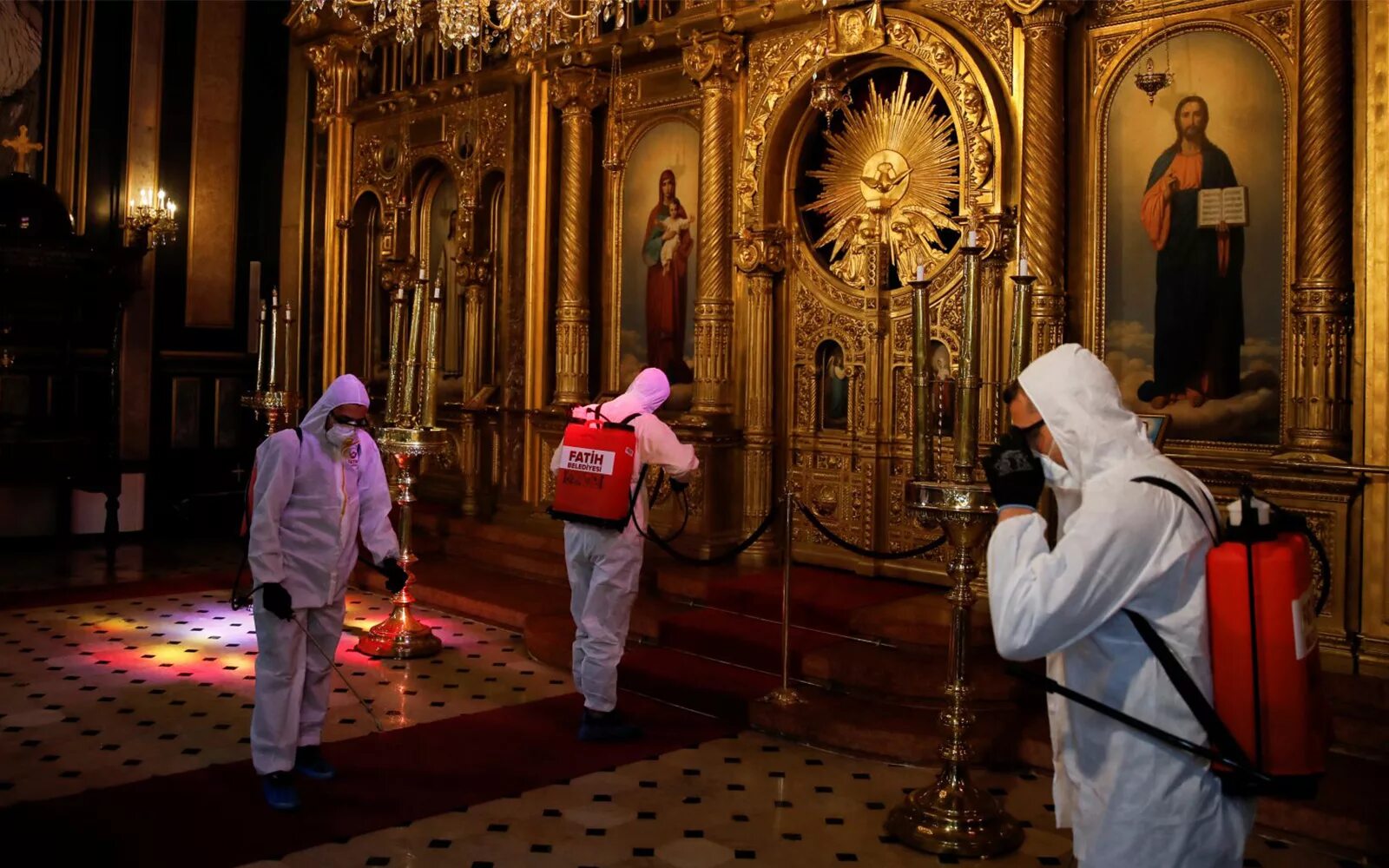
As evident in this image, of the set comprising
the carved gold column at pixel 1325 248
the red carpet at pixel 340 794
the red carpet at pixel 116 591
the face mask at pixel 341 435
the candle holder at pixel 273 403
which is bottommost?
the red carpet at pixel 340 794

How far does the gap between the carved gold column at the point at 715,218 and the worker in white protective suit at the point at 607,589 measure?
303cm

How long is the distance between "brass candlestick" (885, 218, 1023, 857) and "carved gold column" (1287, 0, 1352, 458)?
106 inches

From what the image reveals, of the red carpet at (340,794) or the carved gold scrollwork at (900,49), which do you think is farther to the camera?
the carved gold scrollwork at (900,49)

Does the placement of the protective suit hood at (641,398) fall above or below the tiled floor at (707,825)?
above

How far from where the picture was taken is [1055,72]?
25.0 ft

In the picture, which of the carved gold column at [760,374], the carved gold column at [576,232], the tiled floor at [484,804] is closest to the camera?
the tiled floor at [484,804]

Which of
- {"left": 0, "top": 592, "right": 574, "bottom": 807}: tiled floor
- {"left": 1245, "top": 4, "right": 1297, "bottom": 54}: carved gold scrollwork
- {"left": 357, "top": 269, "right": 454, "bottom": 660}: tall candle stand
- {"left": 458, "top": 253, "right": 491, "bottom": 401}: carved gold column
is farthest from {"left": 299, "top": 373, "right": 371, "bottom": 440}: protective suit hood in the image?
{"left": 458, "top": 253, "right": 491, "bottom": 401}: carved gold column

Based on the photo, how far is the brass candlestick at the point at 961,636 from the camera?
15.3ft

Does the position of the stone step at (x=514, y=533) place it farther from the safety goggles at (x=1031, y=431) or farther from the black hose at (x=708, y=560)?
the safety goggles at (x=1031, y=431)

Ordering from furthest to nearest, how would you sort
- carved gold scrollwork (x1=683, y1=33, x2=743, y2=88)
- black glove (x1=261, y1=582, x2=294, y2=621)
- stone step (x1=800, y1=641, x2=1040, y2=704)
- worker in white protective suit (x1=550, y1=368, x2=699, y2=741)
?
carved gold scrollwork (x1=683, y1=33, x2=743, y2=88) → stone step (x1=800, y1=641, x2=1040, y2=704) → worker in white protective suit (x1=550, y1=368, x2=699, y2=741) → black glove (x1=261, y1=582, x2=294, y2=621)

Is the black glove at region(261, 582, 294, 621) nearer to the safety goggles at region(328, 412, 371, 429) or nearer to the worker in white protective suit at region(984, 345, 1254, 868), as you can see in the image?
the safety goggles at region(328, 412, 371, 429)

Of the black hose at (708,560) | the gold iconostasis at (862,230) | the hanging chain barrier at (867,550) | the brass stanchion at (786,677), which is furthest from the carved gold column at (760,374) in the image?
the brass stanchion at (786,677)

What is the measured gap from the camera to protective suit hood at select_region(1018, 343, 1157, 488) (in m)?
2.84

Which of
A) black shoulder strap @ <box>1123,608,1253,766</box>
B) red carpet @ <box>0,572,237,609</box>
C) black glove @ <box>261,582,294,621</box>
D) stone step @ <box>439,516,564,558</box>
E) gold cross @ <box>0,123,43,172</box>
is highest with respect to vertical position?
gold cross @ <box>0,123,43,172</box>
